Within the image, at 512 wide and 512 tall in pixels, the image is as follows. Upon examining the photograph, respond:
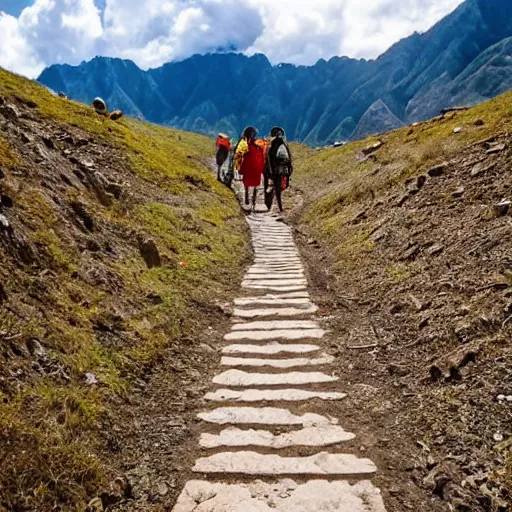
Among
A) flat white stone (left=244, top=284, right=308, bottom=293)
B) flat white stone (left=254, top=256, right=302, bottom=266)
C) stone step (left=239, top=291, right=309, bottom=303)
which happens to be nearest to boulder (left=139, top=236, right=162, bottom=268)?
stone step (left=239, top=291, right=309, bottom=303)

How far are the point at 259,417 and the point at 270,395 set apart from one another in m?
0.54

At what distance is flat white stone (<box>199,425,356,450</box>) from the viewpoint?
5660mm

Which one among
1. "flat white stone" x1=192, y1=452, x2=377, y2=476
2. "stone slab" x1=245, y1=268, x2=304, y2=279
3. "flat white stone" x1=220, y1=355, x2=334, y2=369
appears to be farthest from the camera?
"stone slab" x1=245, y1=268, x2=304, y2=279

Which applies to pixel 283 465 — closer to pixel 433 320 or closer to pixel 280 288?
pixel 433 320

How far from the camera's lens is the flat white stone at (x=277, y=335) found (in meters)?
8.57

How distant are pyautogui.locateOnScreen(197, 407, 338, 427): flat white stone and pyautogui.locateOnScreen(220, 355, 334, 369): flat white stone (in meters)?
1.21

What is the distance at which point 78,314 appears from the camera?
23.2 feet

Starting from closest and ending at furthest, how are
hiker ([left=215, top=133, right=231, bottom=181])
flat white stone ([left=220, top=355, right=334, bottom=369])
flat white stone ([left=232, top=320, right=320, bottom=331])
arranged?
1. flat white stone ([left=220, top=355, right=334, bottom=369])
2. flat white stone ([left=232, top=320, right=320, bottom=331])
3. hiker ([left=215, top=133, right=231, bottom=181])

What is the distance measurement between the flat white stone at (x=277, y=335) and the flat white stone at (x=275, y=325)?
0.15m

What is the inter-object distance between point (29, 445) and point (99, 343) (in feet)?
7.93

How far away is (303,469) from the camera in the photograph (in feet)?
17.0

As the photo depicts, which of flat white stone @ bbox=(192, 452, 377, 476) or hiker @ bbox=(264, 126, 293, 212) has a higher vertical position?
hiker @ bbox=(264, 126, 293, 212)

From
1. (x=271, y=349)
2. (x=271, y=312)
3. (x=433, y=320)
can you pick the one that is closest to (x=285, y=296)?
(x=271, y=312)

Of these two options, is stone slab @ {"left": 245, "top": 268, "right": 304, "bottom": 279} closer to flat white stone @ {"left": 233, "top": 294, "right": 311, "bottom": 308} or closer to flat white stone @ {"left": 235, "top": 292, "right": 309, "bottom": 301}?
flat white stone @ {"left": 235, "top": 292, "right": 309, "bottom": 301}
